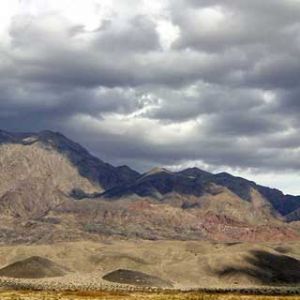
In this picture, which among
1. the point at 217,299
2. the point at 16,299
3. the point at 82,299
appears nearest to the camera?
the point at 16,299

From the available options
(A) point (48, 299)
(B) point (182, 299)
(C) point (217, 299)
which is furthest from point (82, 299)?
(C) point (217, 299)

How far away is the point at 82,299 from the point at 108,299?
27.0 ft

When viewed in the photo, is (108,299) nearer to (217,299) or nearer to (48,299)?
(48,299)

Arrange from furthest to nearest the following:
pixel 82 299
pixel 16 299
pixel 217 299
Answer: pixel 217 299, pixel 82 299, pixel 16 299

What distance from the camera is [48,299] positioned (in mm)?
150000

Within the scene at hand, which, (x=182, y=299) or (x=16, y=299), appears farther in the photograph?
(x=182, y=299)

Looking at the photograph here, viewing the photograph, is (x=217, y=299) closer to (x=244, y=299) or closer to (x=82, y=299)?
(x=244, y=299)

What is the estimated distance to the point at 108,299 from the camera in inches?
6304

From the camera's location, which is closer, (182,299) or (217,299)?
(182,299)

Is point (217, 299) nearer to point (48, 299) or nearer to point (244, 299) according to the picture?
point (244, 299)

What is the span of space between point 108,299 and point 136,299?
266 inches

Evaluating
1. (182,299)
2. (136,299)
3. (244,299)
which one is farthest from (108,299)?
(244,299)

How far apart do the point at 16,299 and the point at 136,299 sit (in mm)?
28663

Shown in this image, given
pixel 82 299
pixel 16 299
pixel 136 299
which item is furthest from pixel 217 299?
pixel 16 299
